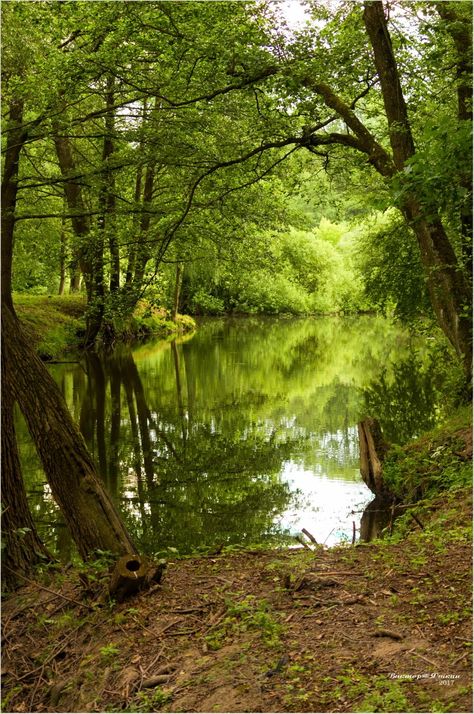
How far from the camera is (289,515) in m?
9.16

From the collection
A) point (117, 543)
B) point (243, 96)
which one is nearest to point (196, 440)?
point (243, 96)

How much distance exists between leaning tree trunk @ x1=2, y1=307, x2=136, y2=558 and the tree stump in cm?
66

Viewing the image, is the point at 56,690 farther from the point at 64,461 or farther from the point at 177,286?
the point at 177,286

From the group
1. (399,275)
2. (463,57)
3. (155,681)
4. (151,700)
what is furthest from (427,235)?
(151,700)

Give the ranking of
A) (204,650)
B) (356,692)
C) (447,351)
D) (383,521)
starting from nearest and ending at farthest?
1. (356,692)
2. (204,650)
3. (383,521)
4. (447,351)

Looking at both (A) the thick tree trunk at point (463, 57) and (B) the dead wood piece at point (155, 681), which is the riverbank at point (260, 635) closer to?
(B) the dead wood piece at point (155, 681)

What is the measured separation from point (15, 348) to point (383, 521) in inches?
196

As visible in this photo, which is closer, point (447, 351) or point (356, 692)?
point (356, 692)

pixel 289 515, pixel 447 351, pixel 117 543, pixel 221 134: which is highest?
pixel 221 134

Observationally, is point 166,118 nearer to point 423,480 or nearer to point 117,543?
point 423,480

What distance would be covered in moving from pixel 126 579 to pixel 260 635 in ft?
4.08

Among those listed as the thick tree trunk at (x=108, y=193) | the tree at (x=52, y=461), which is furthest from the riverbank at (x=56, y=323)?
the tree at (x=52, y=461)

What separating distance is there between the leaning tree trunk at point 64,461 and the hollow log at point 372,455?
4586 mm

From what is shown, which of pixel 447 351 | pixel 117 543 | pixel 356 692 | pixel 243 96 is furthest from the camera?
pixel 447 351
